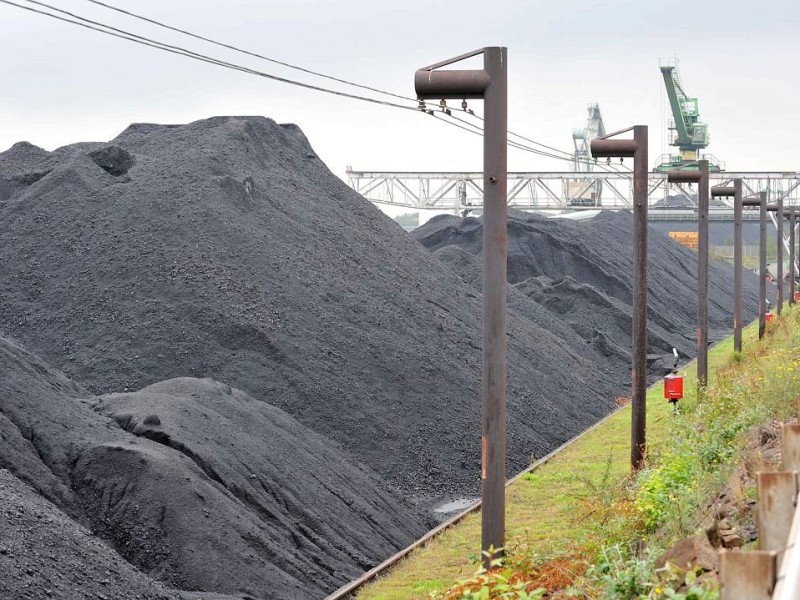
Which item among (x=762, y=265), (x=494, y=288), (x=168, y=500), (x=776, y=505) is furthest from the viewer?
(x=762, y=265)

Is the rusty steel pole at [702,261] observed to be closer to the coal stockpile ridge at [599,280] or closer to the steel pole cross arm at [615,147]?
the steel pole cross arm at [615,147]

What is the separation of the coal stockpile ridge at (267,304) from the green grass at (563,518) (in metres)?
1.39

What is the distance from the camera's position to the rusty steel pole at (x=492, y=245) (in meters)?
9.70

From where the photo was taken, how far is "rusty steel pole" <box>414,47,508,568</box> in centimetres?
970

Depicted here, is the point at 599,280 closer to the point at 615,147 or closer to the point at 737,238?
the point at 737,238

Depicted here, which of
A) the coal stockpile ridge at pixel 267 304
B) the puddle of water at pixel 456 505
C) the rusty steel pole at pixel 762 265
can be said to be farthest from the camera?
the rusty steel pole at pixel 762 265

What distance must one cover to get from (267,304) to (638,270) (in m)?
8.09

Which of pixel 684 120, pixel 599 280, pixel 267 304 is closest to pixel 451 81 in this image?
pixel 267 304

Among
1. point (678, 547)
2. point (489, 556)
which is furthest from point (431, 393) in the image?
point (678, 547)

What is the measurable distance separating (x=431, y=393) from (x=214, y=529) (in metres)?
9.25

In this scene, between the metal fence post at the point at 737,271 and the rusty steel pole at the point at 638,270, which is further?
the metal fence post at the point at 737,271

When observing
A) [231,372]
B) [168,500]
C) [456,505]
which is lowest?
[456,505]

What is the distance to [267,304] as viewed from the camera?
21.5 meters

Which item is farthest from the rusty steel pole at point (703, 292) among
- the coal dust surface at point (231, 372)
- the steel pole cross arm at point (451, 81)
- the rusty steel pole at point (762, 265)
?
the steel pole cross arm at point (451, 81)
